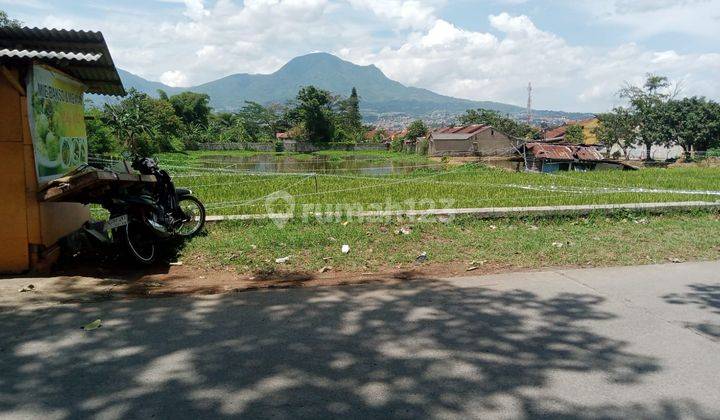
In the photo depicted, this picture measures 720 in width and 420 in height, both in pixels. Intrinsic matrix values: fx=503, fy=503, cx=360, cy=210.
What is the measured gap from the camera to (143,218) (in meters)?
5.98

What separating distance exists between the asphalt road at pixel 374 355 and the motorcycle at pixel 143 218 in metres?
1.48

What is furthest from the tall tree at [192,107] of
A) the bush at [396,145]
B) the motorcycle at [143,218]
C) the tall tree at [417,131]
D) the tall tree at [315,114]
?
the motorcycle at [143,218]

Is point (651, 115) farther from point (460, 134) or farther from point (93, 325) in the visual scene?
point (93, 325)

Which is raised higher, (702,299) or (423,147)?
(423,147)

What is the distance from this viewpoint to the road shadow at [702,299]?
4.22 m

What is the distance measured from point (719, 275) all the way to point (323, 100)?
74188 millimetres

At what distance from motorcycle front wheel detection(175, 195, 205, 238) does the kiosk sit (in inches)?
60.6

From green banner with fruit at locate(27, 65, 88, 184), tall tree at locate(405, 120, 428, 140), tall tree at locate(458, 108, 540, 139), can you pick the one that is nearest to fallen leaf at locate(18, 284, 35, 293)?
green banner with fruit at locate(27, 65, 88, 184)

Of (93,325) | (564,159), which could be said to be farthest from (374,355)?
(564,159)

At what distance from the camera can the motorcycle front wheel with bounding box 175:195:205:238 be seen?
701cm

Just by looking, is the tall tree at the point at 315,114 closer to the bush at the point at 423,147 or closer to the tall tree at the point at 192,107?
the bush at the point at 423,147

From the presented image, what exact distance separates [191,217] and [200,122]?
3003 inches

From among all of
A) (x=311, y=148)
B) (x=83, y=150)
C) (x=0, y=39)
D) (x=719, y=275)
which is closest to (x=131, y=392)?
(x=0, y=39)

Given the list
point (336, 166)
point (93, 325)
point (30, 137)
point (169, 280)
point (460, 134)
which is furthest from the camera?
point (460, 134)
